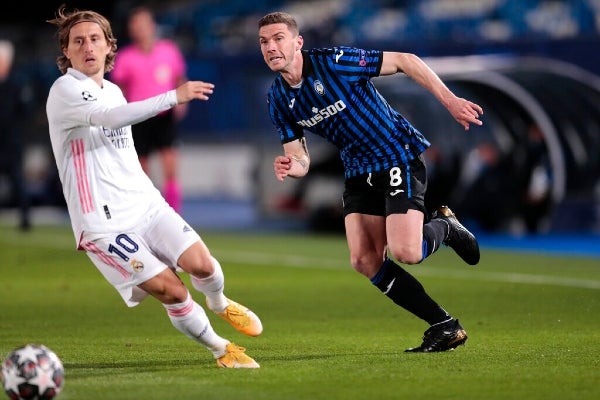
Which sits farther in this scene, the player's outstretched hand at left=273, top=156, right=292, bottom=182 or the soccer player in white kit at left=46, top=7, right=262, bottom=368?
the player's outstretched hand at left=273, top=156, right=292, bottom=182

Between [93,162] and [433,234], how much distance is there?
227 cm

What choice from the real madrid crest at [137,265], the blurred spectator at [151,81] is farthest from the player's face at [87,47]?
the blurred spectator at [151,81]

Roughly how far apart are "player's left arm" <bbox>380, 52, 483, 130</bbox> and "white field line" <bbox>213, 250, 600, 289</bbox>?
4.99 metres

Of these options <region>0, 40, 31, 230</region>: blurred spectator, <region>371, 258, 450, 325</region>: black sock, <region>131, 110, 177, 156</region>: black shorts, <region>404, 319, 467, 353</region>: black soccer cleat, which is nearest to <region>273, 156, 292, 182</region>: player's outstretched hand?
<region>371, 258, 450, 325</region>: black sock

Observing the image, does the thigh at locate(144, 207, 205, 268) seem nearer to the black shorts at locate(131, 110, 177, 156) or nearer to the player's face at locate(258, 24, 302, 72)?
the player's face at locate(258, 24, 302, 72)

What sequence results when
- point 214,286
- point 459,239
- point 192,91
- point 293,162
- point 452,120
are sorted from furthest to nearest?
point 452,120 → point 459,239 → point 293,162 → point 214,286 → point 192,91

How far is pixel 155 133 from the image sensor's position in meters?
15.4

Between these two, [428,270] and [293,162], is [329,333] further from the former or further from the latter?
[428,270]

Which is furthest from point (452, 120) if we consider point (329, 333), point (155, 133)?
point (329, 333)

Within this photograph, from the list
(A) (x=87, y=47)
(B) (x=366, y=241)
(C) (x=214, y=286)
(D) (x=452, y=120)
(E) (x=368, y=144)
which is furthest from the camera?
(D) (x=452, y=120)

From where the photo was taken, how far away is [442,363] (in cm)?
743

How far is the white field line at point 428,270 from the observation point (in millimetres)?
12992

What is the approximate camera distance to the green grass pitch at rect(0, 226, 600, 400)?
6633 millimetres

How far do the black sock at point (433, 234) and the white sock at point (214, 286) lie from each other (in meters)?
1.33
